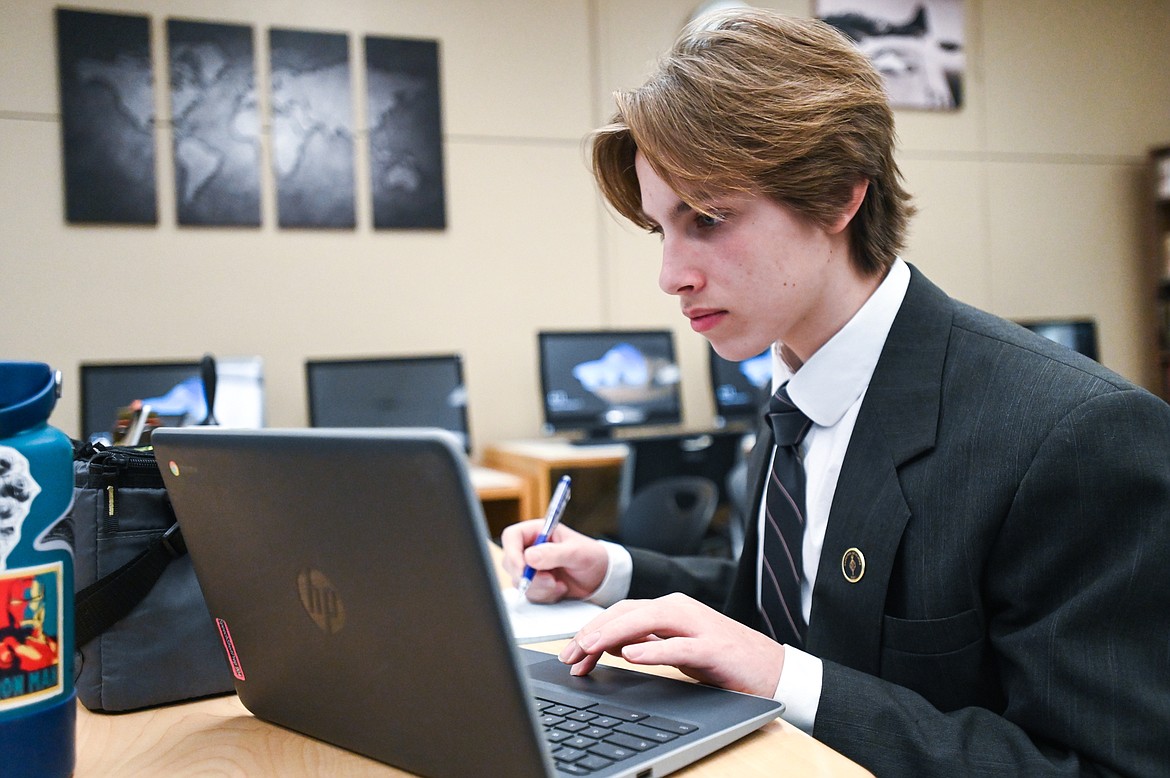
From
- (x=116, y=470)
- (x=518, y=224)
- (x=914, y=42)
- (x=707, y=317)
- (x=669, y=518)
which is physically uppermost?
(x=914, y=42)

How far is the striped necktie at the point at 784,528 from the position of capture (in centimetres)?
107

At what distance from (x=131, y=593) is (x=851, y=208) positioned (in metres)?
0.85

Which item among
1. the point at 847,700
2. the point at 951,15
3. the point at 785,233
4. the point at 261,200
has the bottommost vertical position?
the point at 847,700

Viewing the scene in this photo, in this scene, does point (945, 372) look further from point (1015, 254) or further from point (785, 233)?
point (1015, 254)

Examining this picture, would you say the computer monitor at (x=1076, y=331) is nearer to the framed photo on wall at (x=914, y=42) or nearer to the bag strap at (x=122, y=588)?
the framed photo on wall at (x=914, y=42)

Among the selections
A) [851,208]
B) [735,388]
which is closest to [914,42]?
[735,388]

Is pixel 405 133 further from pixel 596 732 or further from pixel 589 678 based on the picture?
pixel 596 732

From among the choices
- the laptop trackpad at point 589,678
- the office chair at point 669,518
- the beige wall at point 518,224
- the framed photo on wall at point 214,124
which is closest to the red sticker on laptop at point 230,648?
the laptop trackpad at point 589,678

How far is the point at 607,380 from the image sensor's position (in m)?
3.98

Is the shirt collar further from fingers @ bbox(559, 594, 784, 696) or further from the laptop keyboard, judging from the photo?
the laptop keyboard

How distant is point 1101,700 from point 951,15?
478 cm

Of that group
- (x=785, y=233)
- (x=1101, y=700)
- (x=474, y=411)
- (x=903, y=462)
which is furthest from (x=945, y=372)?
(x=474, y=411)

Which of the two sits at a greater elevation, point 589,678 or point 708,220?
point 708,220

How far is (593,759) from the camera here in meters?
0.64
